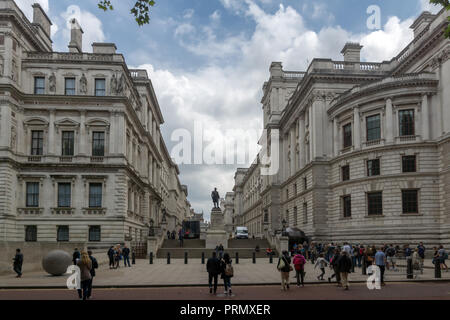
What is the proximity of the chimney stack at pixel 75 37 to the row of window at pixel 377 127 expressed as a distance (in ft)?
102

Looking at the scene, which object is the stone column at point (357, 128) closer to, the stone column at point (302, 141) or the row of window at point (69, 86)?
the stone column at point (302, 141)

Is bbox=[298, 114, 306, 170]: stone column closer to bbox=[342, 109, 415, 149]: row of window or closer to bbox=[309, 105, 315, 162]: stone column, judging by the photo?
bbox=[309, 105, 315, 162]: stone column

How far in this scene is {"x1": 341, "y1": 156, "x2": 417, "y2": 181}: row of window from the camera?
40281 millimetres

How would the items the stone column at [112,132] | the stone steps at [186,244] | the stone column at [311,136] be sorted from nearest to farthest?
the stone column at [112,132]
the stone steps at [186,244]
the stone column at [311,136]

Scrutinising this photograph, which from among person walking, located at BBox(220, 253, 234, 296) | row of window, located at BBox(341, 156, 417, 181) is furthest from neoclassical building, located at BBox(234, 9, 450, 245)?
person walking, located at BBox(220, 253, 234, 296)

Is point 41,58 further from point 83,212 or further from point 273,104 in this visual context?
point 273,104

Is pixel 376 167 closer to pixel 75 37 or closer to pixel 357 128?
pixel 357 128

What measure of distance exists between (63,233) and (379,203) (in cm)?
2957

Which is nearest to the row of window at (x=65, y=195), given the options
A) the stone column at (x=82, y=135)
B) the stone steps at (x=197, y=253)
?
the stone column at (x=82, y=135)

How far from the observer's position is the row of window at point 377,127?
40.9 metres

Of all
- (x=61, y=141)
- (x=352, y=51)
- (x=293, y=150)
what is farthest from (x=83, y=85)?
Answer: (x=352, y=51)

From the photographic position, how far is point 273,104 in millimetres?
73812
